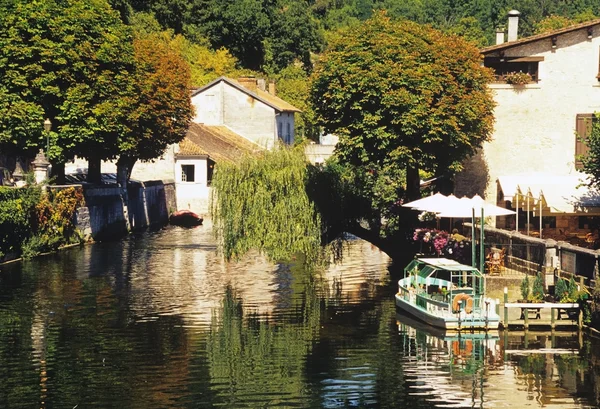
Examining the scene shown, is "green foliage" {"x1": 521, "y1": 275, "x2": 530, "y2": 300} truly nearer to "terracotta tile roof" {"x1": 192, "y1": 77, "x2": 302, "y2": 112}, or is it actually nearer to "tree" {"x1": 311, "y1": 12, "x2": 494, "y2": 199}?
"tree" {"x1": 311, "y1": 12, "x2": 494, "y2": 199}

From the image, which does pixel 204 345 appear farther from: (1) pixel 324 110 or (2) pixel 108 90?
(2) pixel 108 90

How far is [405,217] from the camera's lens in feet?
196

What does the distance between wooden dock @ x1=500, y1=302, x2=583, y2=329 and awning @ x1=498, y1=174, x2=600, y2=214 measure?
12.1 meters

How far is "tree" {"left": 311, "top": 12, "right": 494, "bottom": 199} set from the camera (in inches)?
2180

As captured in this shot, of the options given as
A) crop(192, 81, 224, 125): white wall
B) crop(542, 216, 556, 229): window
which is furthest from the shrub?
crop(192, 81, 224, 125): white wall

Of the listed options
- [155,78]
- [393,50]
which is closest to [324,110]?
[393,50]

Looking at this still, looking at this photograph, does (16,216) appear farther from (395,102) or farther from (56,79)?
(395,102)

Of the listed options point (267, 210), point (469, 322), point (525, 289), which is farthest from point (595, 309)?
point (267, 210)

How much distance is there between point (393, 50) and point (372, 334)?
1793 centimetres

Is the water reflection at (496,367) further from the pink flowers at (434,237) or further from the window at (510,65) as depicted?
the window at (510,65)

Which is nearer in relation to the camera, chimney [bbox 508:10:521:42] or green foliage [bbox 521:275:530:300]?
green foliage [bbox 521:275:530:300]

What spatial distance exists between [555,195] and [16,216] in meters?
25.7

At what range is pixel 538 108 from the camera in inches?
2437

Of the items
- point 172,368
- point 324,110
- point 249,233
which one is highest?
point 324,110
